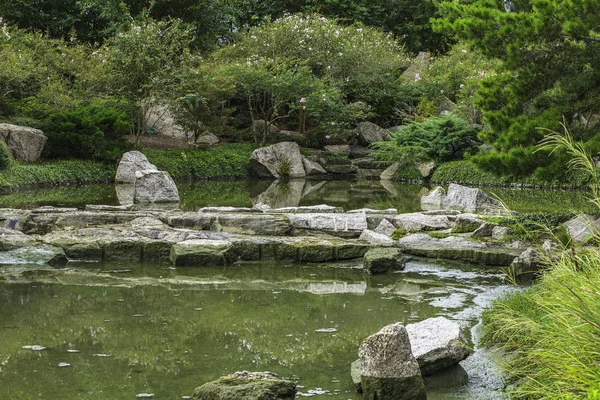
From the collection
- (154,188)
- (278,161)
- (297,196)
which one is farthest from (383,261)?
(278,161)

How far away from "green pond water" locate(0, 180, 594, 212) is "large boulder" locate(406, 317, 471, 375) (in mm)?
8103

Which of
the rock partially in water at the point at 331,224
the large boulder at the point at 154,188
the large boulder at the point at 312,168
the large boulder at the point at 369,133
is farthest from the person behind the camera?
the large boulder at the point at 369,133

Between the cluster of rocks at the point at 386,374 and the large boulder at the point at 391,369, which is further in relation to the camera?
the large boulder at the point at 391,369

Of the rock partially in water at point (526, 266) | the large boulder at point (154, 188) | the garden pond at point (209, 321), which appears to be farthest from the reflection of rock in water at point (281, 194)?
the rock partially in water at point (526, 266)

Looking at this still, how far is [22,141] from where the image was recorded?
19.4 meters

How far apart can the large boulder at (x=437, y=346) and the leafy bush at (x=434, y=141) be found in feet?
58.2

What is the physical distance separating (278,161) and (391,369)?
19.4 metres

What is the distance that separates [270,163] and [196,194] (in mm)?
6382

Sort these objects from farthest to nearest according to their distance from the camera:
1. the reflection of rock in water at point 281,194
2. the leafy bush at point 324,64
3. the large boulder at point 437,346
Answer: the leafy bush at point 324,64, the reflection of rock in water at point 281,194, the large boulder at point 437,346

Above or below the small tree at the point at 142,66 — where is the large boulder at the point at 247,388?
below

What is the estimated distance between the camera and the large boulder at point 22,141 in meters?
19.3

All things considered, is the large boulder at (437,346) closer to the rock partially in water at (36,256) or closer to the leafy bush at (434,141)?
the rock partially in water at (36,256)

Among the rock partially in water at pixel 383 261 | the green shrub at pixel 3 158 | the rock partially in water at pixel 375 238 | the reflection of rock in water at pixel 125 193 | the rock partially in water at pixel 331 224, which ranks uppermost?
the green shrub at pixel 3 158

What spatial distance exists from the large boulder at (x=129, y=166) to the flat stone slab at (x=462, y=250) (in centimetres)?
1174
